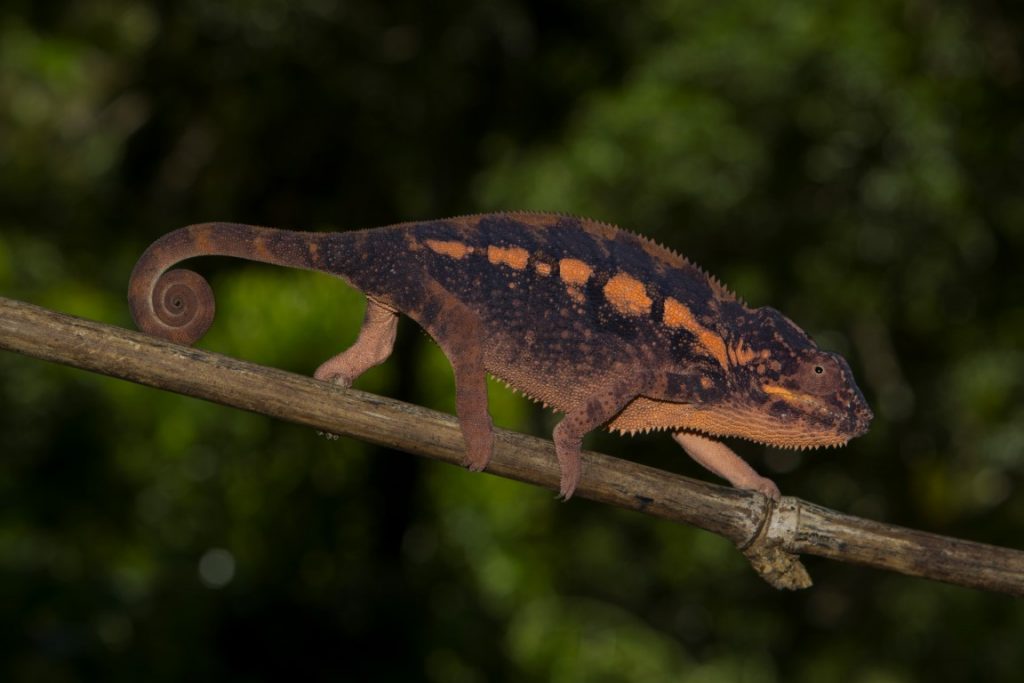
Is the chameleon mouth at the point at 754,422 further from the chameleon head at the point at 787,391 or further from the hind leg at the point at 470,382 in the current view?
the hind leg at the point at 470,382

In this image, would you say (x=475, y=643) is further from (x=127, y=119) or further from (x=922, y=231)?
(x=127, y=119)

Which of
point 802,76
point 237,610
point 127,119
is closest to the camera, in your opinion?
point 237,610

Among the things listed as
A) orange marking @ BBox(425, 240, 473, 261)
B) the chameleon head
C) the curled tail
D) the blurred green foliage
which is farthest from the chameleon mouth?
the blurred green foliage

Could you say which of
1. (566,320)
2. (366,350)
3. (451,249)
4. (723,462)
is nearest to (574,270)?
(566,320)

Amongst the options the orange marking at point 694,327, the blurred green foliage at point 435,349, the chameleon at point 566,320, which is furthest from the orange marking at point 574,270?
the blurred green foliage at point 435,349

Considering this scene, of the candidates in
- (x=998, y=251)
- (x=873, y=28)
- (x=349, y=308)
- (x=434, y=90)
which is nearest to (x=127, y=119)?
(x=434, y=90)

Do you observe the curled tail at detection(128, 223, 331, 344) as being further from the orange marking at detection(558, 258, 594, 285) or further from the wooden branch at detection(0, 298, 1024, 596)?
the orange marking at detection(558, 258, 594, 285)

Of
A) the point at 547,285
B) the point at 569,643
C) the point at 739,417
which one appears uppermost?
the point at 547,285
